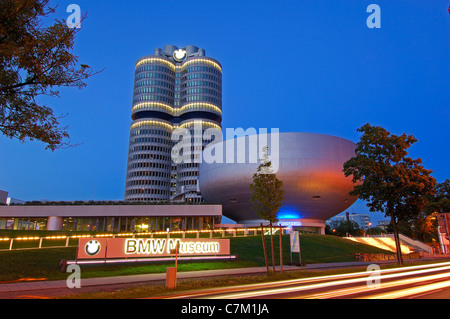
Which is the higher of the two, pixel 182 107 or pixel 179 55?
pixel 179 55

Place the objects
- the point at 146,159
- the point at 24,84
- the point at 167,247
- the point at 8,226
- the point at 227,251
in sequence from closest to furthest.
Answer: the point at 24,84 → the point at 167,247 → the point at 227,251 → the point at 8,226 → the point at 146,159

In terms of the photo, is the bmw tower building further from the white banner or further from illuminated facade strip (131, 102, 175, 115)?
the white banner

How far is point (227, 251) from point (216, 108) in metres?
135

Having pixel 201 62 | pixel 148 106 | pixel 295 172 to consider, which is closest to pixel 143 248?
pixel 295 172

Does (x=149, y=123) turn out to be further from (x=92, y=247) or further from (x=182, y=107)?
(x=92, y=247)

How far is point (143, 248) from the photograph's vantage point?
71.2 feet

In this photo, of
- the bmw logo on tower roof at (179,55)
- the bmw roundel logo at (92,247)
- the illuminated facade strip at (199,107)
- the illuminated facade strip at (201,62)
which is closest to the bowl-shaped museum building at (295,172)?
the bmw roundel logo at (92,247)

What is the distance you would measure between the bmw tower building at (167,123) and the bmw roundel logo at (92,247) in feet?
386

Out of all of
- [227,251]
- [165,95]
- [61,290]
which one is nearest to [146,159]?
[165,95]

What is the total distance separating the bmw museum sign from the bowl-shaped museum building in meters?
41.3

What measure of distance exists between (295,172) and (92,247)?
5144cm

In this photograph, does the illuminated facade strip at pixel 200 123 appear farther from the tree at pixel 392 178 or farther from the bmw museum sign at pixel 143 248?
the bmw museum sign at pixel 143 248
